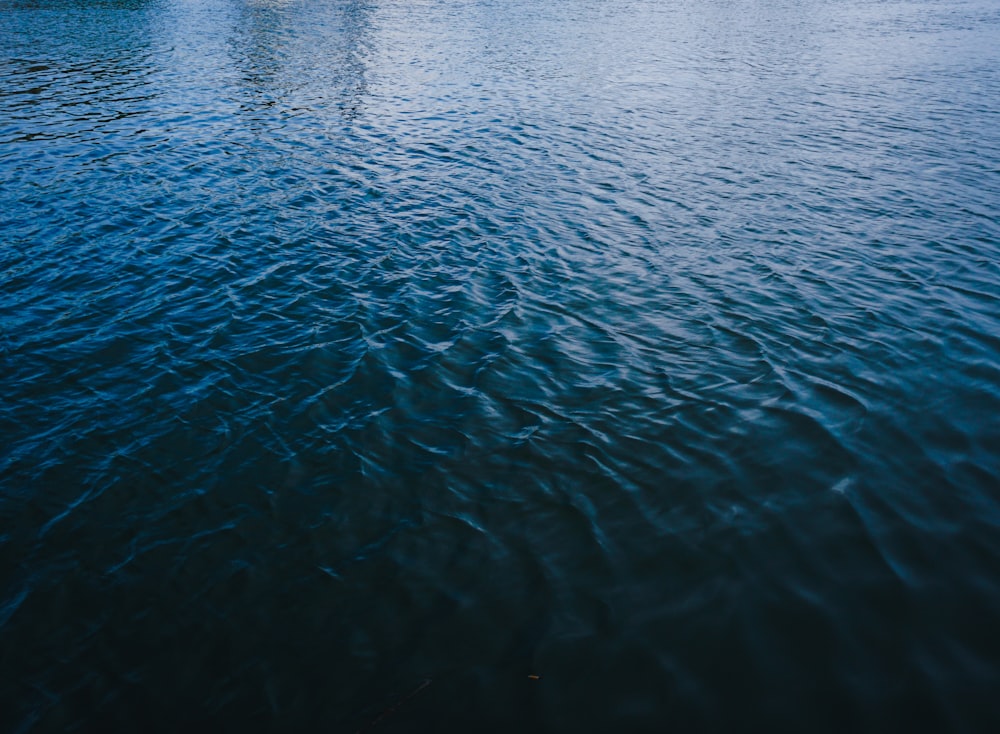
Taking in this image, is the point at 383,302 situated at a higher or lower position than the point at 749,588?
lower

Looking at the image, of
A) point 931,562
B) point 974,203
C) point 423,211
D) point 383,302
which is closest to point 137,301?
point 383,302

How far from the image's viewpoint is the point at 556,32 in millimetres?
77188

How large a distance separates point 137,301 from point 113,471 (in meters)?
8.37

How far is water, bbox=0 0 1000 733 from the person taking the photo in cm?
901

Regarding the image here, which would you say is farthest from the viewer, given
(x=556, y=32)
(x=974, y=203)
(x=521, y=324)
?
(x=556, y=32)

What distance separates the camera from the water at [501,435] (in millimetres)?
9008

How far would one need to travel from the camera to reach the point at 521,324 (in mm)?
17984

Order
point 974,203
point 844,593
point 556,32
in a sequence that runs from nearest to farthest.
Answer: point 844,593 → point 974,203 → point 556,32

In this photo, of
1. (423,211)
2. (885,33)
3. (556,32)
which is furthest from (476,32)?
(423,211)

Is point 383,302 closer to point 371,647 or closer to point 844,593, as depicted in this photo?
point 371,647

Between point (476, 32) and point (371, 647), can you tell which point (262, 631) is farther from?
point (476, 32)

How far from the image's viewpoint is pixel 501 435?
1373 cm

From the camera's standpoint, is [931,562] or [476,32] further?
[476,32]

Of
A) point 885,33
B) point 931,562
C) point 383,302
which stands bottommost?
point 383,302
